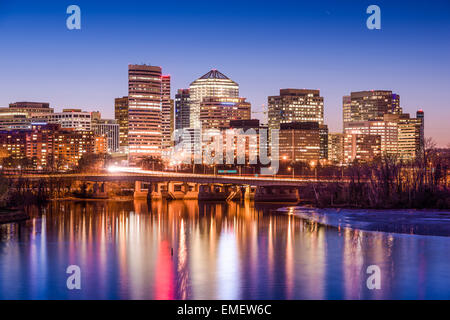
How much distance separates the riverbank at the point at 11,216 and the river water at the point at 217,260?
1479 mm

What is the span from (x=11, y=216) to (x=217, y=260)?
33595mm

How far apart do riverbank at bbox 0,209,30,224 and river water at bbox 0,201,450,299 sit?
1479 millimetres

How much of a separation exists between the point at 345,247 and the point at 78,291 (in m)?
23.0

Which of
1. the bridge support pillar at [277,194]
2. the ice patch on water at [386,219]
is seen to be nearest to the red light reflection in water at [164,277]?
the ice patch on water at [386,219]

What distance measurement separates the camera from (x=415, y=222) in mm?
63594

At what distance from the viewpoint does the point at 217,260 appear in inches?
1693

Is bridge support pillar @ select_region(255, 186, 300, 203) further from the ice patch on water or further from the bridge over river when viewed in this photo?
the ice patch on water

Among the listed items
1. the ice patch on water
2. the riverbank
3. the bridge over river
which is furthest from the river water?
the bridge over river

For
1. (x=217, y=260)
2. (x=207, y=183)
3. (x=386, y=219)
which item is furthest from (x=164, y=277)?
(x=207, y=183)

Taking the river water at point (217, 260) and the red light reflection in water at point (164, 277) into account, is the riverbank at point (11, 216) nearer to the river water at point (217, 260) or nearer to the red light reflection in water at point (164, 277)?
the river water at point (217, 260)

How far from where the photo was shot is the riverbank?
65.8m

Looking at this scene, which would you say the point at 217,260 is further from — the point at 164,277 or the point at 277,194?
the point at 277,194
